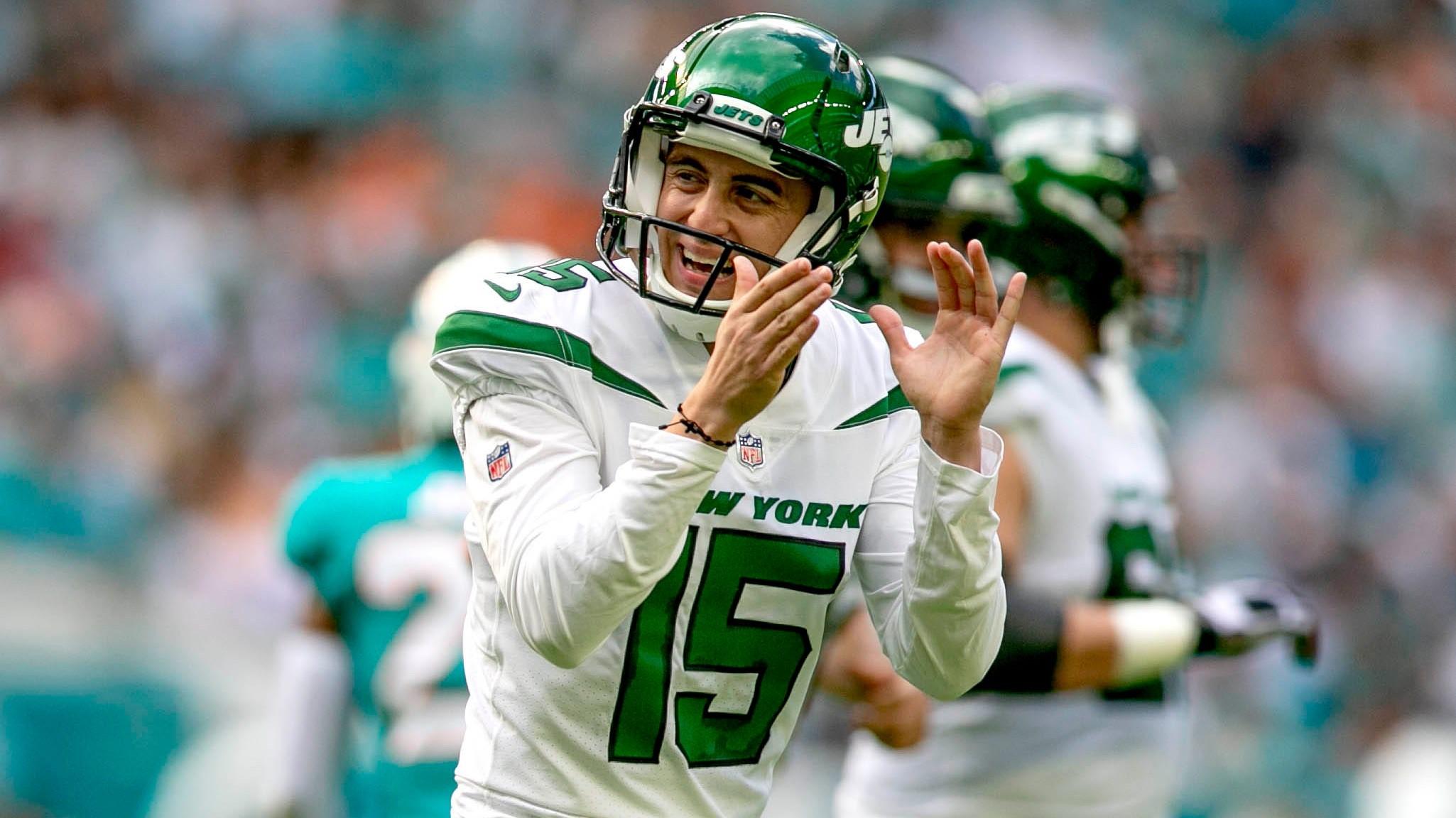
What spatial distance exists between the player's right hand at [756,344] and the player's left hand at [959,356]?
207mm

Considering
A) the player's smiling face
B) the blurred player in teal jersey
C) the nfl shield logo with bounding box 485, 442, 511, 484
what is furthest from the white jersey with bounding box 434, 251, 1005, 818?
the blurred player in teal jersey

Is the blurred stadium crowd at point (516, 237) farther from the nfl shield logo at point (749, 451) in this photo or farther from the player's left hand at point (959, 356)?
the player's left hand at point (959, 356)

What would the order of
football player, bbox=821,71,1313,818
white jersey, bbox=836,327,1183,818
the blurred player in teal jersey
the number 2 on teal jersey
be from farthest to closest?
the blurred player in teal jersey, white jersey, bbox=836,327,1183,818, football player, bbox=821,71,1313,818, the number 2 on teal jersey

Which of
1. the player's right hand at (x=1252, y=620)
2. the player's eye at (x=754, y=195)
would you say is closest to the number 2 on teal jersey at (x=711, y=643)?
the player's eye at (x=754, y=195)

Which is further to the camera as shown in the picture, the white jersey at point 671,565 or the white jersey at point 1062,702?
the white jersey at point 1062,702

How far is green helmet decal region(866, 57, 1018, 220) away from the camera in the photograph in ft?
12.4

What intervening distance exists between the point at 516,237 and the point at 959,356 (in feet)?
23.6

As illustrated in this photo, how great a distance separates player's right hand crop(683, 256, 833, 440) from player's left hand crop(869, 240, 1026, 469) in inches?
8.1

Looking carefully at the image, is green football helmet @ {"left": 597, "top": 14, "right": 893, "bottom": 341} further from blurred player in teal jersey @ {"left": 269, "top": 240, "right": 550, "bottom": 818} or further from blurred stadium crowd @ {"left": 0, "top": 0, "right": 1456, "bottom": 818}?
blurred stadium crowd @ {"left": 0, "top": 0, "right": 1456, "bottom": 818}

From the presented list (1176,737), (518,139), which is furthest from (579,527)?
(518,139)

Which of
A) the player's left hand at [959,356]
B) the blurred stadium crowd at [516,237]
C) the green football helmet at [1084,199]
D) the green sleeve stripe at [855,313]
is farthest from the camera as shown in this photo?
the blurred stadium crowd at [516,237]

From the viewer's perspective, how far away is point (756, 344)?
2.05 metres

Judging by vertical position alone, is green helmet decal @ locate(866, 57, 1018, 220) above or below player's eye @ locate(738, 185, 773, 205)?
above

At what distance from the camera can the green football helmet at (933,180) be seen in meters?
3.77
